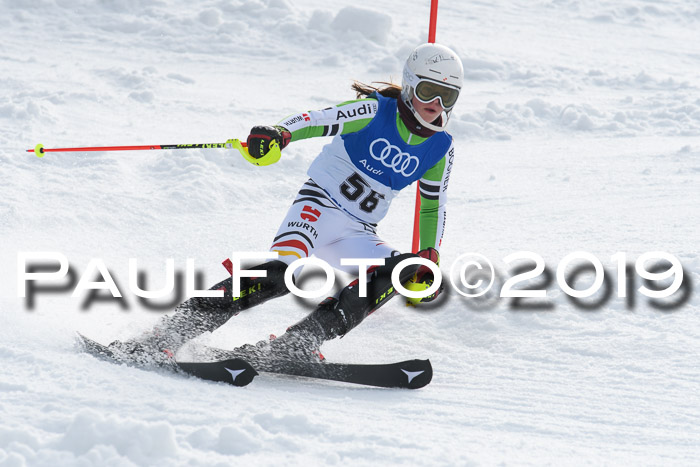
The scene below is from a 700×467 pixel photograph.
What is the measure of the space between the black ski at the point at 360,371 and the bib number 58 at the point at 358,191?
0.91 meters

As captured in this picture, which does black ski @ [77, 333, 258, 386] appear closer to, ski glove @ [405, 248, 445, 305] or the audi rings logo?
ski glove @ [405, 248, 445, 305]

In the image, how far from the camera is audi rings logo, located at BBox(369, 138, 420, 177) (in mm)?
3898

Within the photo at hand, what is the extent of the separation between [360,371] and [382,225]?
2.70 meters

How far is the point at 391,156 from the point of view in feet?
12.8

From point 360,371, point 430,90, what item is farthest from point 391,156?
point 360,371

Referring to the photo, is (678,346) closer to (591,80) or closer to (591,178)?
(591,178)

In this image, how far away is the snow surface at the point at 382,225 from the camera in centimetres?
271

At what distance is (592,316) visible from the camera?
13.9 feet

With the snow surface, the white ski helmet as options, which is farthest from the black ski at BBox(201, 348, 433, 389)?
the white ski helmet

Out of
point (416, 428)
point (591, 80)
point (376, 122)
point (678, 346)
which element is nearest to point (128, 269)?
point (376, 122)

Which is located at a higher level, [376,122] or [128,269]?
[376,122]

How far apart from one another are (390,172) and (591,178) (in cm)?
344

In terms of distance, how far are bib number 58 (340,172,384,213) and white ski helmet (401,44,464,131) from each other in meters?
0.41

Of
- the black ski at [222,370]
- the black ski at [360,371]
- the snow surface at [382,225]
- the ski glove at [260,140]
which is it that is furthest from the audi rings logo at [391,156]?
the black ski at [222,370]
